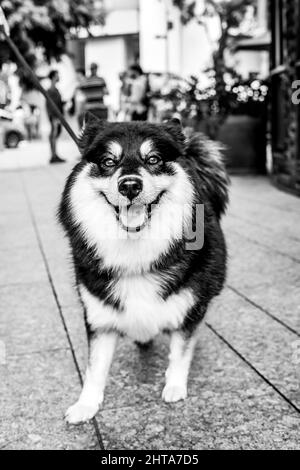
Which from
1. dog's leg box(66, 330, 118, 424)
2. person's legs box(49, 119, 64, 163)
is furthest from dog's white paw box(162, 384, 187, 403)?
person's legs box(49, 119, 64, 163)

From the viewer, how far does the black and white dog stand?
2.47 meters

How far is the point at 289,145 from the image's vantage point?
8359 millimetres

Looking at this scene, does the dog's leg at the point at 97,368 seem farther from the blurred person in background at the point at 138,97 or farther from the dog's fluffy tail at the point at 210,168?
the blurred person in background at the point at 138,97

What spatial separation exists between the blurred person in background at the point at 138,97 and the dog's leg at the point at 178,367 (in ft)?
36.4

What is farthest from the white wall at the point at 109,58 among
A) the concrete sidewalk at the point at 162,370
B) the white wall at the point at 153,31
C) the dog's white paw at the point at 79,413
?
the dog's white paw at the point at 79,413

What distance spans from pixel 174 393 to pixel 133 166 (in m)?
1.05

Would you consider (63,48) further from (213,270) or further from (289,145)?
(213,270)

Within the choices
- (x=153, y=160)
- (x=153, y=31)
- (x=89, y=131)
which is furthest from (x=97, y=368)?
(x=153, y=31)

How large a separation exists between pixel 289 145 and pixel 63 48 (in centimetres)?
1118

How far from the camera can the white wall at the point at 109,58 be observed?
3122 centimetres

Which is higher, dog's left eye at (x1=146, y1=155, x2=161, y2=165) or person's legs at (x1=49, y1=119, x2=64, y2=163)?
person's legs at (x1=49, y1=119, x2=64, y2=163)

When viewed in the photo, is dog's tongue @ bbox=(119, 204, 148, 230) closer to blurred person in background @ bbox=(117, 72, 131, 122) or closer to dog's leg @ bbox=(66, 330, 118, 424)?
dog's leg @ bbox=(66, 330, 118, 424)

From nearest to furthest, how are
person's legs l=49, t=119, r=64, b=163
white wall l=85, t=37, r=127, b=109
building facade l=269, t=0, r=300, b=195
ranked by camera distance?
building facade l=269, t=0, r=300, b=195, person's legs l=49, t=119, r=64, b=163, white wall l=85, t=37, r=127, b=109

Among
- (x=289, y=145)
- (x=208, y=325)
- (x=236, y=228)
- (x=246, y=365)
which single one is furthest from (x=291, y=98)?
(x=246, y=365)
